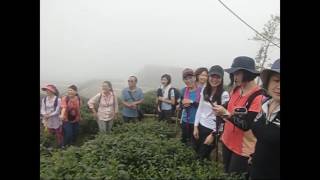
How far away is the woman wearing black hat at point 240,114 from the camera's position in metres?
4.46

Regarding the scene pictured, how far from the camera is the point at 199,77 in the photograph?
4.66 m

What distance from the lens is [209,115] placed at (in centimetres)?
464

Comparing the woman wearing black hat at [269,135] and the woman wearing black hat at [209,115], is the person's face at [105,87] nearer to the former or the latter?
the woman wearing black hat at [209,115]

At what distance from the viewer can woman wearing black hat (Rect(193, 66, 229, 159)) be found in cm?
461

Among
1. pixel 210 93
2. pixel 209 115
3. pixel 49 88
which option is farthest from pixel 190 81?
pixel 49 88

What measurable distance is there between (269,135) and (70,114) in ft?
7.83

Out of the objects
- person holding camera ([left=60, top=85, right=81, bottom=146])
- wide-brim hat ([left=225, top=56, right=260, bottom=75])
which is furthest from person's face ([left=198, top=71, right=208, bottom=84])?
person holding camera ([left=60, top=85, right=81, bottom=146])

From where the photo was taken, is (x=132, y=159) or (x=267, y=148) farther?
(x=132, y=159)

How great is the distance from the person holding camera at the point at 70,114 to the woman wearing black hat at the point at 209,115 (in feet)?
4.78

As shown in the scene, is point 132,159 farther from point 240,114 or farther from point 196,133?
point 240,114

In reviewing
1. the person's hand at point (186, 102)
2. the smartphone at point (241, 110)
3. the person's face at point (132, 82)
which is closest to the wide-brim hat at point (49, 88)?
the person's face at point (132, 82)

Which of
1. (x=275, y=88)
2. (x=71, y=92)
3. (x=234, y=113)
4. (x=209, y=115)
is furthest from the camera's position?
(x=71, y=92)
